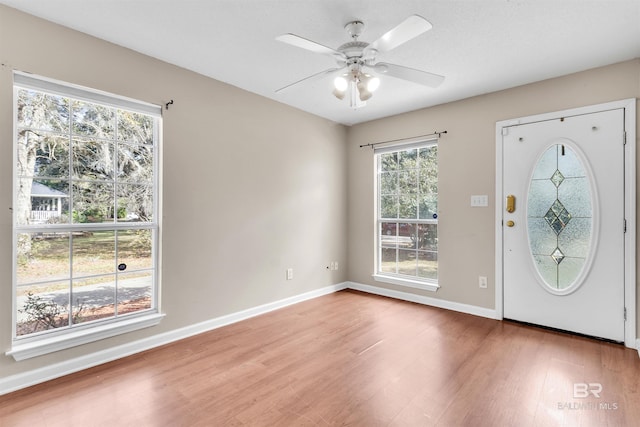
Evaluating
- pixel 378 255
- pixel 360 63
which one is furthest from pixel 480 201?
pixel 360 63

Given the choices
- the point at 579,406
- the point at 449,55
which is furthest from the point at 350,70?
the point at 579,406

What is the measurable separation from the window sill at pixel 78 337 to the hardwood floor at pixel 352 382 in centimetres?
22

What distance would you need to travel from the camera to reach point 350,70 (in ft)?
7.23

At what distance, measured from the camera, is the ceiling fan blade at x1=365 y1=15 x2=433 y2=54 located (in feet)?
5.06

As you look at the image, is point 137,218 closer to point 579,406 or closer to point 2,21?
point 2,21

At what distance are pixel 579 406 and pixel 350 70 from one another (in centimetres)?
262

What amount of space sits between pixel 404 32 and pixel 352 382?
2230mm

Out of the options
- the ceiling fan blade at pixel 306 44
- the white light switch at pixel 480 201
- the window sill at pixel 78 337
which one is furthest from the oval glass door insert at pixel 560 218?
the window sill at pixel 78 337

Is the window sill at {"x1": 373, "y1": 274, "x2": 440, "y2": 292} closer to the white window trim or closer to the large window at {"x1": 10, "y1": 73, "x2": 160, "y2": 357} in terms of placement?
the white window trim

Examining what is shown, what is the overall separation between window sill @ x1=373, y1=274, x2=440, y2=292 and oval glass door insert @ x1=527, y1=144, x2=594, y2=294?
1.14 metres

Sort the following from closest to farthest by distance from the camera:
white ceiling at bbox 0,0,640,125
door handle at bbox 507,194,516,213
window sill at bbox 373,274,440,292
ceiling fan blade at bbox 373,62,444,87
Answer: white ceiling at bbox 0,0,640,125
ceiling fan blade at bbox 373,62,444,87
door handle at bbox 507,194,516,213
window sill at bbox 373,274,440,292

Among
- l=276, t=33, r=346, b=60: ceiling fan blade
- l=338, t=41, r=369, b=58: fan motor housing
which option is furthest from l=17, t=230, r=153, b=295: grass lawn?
l=338, t=41, r=369, b=58: fan motor housing

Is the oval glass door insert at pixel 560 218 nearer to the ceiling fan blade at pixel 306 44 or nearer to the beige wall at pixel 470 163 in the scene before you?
the beige wall at pixel 470 163

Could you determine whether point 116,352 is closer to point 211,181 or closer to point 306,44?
point 211,181
